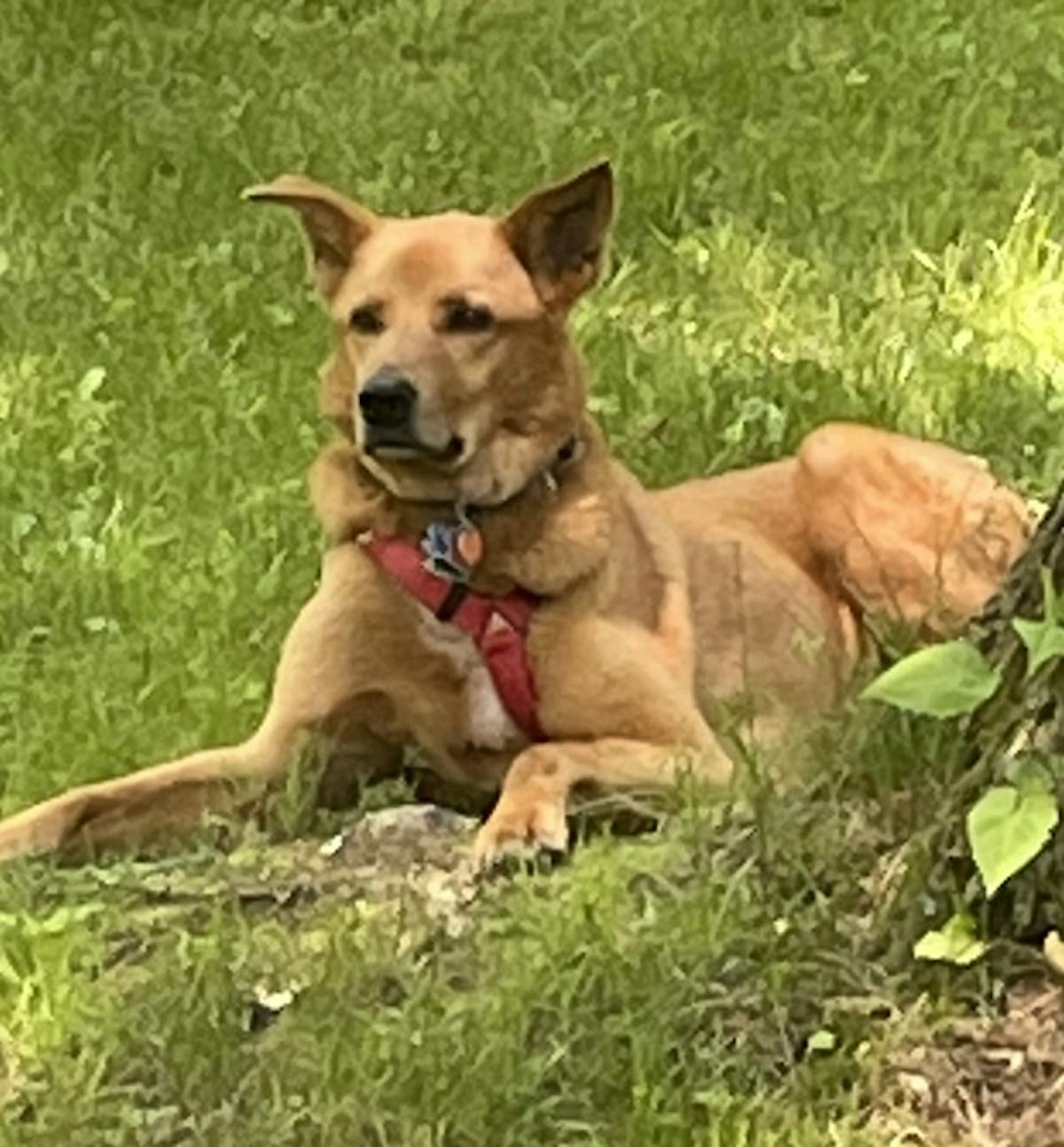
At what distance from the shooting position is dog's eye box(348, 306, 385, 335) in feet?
18.4

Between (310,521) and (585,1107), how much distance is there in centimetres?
295

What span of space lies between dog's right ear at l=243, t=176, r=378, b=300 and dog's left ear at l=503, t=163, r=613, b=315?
0.88 ft

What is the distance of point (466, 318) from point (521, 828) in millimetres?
1043

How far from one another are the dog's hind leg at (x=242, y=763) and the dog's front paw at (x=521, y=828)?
58 centimetres

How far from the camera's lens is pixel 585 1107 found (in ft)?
13.9

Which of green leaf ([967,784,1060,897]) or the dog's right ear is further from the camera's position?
the dog's right ear

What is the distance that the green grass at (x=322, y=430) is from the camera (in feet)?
14.1

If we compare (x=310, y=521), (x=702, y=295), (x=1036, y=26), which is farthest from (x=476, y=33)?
(x=310, y=521)

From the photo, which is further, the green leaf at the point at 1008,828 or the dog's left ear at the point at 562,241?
the dog's left ear at the point at 562,241

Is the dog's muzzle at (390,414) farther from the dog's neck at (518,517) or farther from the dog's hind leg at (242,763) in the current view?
the dog's hind leg at (242,763)

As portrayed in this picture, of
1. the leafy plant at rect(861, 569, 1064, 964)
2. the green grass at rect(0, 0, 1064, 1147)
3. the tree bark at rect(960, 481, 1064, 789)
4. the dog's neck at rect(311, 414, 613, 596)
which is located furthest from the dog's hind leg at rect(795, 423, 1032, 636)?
the leafy plant at rect(861, 569, 1064, 964)

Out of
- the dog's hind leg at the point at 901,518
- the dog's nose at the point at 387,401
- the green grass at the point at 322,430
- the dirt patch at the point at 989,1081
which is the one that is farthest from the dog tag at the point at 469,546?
the dirt patch at the point at 989,1081

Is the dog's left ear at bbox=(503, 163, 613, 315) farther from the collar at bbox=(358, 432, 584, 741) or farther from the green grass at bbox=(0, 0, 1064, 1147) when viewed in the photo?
the green grass at bbox=(0, 0, 1064, 1147)

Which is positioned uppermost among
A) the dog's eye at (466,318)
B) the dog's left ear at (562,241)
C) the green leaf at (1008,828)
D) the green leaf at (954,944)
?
the dog's left ear at (562,241)
